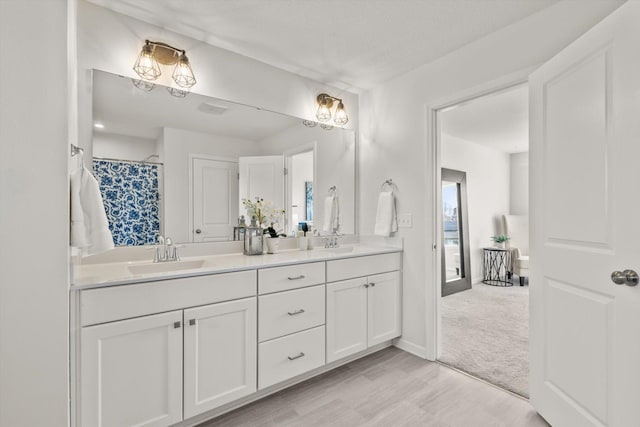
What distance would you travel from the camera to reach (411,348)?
8.61 feet

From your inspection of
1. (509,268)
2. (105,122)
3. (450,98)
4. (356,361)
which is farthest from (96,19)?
(509,268)

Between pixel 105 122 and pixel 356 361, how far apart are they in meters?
2.45

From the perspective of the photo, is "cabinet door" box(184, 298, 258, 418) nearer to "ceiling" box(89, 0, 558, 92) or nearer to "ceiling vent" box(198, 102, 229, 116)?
"ceiling vent" box(198, 102, 229, 116)

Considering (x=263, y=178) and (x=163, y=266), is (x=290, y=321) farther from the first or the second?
(x=263, y=178)

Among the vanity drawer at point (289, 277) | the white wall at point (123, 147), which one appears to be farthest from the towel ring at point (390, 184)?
the white wall at point (123, 147)

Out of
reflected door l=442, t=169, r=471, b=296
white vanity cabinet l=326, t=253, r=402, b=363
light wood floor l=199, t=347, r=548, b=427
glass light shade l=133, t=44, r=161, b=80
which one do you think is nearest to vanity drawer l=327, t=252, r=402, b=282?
white vanity cabinet l=326, t=253, r=402, b=363

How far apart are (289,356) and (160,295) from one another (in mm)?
900

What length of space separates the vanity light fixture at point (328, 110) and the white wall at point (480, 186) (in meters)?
2.38

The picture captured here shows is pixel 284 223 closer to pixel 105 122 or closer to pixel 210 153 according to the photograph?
pixel 210 153

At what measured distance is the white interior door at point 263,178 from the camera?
2.40m

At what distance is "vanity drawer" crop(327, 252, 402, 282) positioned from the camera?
2.23 m

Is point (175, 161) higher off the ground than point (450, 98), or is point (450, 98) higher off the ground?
point (450, 98)

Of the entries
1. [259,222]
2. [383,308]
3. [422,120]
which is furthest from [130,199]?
[422,120]

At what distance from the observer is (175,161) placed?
2.13 metres
